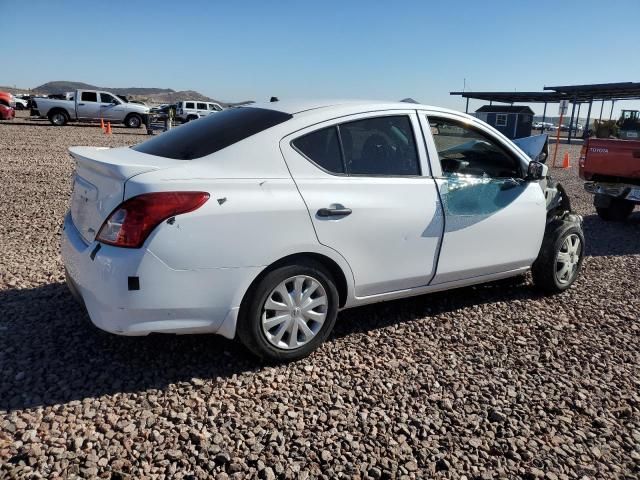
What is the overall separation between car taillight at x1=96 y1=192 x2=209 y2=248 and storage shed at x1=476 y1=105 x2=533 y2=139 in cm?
4236

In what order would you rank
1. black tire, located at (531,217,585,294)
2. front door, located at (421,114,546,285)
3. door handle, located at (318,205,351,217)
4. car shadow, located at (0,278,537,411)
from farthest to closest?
black tire, located at (531,217,585,294), front door, located at (421,114,546,285), door handle, located at (318,205,351,217), car shadow, located at (0,278,537,411)

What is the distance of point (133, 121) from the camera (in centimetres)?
2811

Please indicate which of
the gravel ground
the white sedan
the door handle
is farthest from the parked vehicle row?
the door handle

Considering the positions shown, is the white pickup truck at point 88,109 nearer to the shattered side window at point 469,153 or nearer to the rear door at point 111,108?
the rear door at point 111,108

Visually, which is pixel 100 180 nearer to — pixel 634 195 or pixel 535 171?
pixel 535 171

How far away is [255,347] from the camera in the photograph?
10.8 feet

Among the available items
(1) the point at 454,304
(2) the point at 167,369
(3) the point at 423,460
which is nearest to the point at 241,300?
(2) the point at 167,369

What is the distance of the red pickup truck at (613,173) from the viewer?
8.17 metres

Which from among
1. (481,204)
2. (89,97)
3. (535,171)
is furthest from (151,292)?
(89,97)

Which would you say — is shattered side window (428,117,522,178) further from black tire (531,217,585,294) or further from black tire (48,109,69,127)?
black tire (48,109,69,127)

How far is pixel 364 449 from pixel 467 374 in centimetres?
110

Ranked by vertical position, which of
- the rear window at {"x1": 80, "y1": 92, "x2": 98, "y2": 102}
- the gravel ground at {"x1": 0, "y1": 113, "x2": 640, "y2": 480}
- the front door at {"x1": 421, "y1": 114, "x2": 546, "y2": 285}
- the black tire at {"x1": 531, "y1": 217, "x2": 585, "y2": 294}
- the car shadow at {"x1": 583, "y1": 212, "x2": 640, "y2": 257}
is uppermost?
the rear window at {"x1": 80, "y1": 92, "x2": 98, "y2": 102}

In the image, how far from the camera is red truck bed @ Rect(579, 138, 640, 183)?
8.17 m

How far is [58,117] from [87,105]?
1.54 metres
